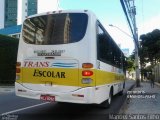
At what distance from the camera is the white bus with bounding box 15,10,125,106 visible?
10.7 metres

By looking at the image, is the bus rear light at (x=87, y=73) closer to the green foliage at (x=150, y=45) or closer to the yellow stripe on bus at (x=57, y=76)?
the yellow stripe on bus at (x=57, y=76)

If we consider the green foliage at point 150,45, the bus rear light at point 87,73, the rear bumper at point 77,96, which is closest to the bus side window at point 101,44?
the bus rear light at point 87,73

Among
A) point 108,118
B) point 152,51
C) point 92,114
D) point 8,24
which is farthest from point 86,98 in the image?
point 8,24

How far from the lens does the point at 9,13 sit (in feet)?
332

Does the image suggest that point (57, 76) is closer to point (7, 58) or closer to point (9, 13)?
point (7, 58)

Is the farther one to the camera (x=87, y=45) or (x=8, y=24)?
(x=8, y=24)

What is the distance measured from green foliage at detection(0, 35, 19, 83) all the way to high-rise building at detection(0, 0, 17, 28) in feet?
211

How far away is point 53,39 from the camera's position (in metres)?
11.2

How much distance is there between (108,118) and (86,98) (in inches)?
60.3

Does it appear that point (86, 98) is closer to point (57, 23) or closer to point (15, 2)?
point (57, 23)

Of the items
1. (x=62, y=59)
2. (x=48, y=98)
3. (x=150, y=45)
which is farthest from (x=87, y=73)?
(x=150, y=45)

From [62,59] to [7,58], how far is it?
81.6 feet

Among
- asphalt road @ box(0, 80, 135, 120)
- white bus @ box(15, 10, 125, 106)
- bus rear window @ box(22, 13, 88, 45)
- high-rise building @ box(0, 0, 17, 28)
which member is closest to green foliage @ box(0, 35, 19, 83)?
asphalt road @ box(0, 80, 135, 120)

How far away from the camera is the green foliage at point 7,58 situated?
34.3 m
